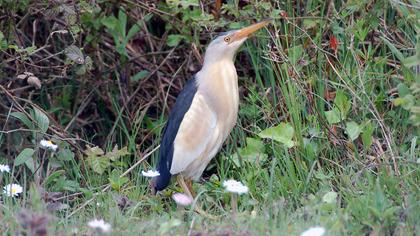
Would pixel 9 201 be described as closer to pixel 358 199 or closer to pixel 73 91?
pixel 358 199

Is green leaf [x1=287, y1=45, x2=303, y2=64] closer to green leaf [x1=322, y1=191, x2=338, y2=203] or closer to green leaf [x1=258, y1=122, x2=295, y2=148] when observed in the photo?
green leaf [x1=258, y1=122, x2=295, y2=148]

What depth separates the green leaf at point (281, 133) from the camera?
6234 millimetres

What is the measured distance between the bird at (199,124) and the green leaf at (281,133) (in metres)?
0.25

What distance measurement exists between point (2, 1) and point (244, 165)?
1850mm

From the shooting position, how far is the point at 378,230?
4.69 m

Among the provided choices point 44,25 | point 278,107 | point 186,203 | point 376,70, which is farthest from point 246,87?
point 186,203

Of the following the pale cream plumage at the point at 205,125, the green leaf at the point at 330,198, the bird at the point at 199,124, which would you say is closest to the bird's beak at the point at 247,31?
the bird at the point at 199,124

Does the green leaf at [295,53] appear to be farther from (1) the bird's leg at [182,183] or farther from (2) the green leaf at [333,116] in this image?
(1) the bird's leg at [182,183]

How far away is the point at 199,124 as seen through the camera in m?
6.32

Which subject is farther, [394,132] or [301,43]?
[301,43]

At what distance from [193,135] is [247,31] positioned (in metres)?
0.73

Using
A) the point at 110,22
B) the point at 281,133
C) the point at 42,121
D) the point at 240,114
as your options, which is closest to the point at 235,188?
the point at 281,133

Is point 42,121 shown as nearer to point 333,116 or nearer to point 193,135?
point 193,135

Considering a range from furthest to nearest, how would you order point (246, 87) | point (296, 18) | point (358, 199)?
point (246, 87), point (296, 18), point (358, 199)
